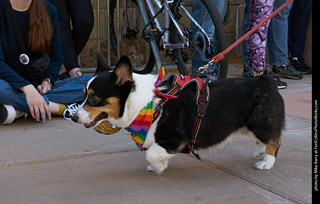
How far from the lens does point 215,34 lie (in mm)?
5207

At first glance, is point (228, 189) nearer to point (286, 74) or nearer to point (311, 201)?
point (311, 201)

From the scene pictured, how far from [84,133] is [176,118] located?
137 cm

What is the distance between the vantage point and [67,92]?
15.1 ft

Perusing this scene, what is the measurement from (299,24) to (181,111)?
4.96 meters

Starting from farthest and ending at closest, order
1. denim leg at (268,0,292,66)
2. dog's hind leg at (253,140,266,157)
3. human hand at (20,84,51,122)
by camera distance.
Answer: denim leg at (268,0,292,66) < human hand at (20,84,51,122) < dog's hind leg at (253,140,266,157)

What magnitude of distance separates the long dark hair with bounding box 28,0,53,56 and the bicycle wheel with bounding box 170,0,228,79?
5.37 ft

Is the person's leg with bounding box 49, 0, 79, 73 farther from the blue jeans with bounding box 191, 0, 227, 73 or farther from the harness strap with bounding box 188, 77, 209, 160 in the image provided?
the harness strap with bounding box 188, 77, 209, 160

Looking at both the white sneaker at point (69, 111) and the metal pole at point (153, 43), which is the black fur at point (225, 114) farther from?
the metal pole at point (153, 43)

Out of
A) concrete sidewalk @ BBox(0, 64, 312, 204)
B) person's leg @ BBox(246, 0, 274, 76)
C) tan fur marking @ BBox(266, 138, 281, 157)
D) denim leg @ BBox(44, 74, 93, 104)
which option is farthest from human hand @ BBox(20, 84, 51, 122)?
person's leg @ BBox(246, 0, 274, 76)

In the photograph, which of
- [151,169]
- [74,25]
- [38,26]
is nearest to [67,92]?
[38,26]

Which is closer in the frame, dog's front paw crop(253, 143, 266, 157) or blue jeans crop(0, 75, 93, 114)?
dog's front paw crop(253, 143, 266, 157)

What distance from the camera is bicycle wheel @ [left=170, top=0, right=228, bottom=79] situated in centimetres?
507

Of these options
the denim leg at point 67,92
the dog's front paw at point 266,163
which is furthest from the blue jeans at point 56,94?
the dog's front paw at point 266,163

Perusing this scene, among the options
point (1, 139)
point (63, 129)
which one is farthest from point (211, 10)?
point (1, 139)
